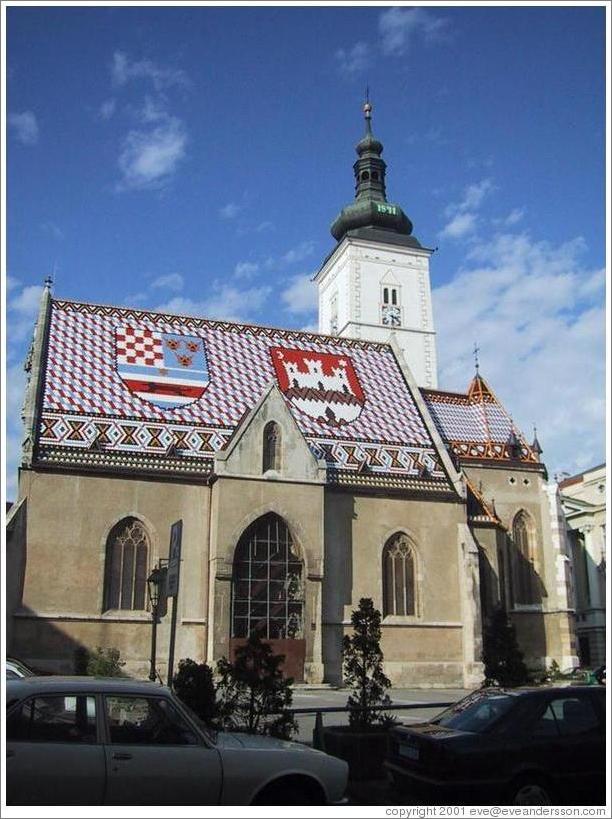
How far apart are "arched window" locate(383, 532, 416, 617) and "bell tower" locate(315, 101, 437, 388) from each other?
3215 cm

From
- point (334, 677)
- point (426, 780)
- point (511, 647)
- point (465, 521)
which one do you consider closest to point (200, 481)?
point (334, 677)

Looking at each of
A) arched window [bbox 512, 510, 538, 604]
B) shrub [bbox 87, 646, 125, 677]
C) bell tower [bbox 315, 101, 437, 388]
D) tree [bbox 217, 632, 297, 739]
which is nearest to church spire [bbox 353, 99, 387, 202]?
bell tower [bbox 315, 101, 437, 388]

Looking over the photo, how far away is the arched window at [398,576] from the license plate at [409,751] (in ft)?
68.8

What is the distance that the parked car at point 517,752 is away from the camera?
9.41m

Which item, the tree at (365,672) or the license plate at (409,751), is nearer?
the license plate at (409,751)

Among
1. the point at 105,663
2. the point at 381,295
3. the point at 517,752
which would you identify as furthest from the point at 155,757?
the point at 381,295

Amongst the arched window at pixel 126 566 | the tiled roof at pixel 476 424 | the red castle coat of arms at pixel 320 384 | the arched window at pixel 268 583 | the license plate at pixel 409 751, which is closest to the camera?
the license plate at pixel 409 751

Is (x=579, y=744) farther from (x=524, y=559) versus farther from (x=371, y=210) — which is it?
(x=371, y=210)

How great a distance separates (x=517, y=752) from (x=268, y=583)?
20.0 metres

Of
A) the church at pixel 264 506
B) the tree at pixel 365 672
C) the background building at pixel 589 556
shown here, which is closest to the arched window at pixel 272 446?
the church at pixel 264 506

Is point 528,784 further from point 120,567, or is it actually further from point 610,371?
point 120,567

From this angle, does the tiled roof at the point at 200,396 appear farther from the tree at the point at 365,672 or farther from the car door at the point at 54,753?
the car door at the point at 54,753

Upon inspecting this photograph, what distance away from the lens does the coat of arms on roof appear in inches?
1265

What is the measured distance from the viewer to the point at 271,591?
29062 mm
